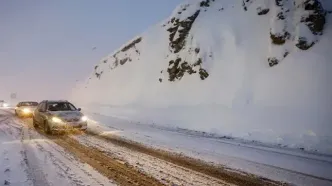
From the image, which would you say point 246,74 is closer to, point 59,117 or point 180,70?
point 180,70

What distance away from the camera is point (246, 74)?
72.7ft

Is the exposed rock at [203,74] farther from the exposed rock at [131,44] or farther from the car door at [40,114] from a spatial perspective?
the exposed rock at [131,44]

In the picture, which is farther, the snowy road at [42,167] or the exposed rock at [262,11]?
→ the exposed rock at [262,11]

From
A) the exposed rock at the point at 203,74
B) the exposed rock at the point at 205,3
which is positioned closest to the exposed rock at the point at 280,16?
the exposed rock at the point at 203,74

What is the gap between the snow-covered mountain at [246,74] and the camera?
14.9 meters

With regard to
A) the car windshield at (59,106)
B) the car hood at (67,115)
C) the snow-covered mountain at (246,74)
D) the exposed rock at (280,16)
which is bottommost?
the car hood at (67,115)

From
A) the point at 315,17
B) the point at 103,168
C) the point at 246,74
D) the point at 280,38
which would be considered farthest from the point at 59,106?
the point at 315,17

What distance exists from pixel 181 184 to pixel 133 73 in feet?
126

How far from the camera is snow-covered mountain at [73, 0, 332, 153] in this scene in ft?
48.7

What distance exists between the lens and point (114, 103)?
41875mm

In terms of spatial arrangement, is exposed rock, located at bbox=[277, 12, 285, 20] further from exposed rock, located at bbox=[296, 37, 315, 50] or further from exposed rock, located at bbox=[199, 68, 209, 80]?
exposed rock, located at bbox=[199, 68, 209, 80]

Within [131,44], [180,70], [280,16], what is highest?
[131,44]

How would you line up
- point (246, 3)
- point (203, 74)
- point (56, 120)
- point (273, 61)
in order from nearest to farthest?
1. point (56, 120)
2. point (273, 61)
3. point (203, 74)
4. point (246, 3)

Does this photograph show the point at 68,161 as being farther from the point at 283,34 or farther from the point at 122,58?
the point at 122,58
